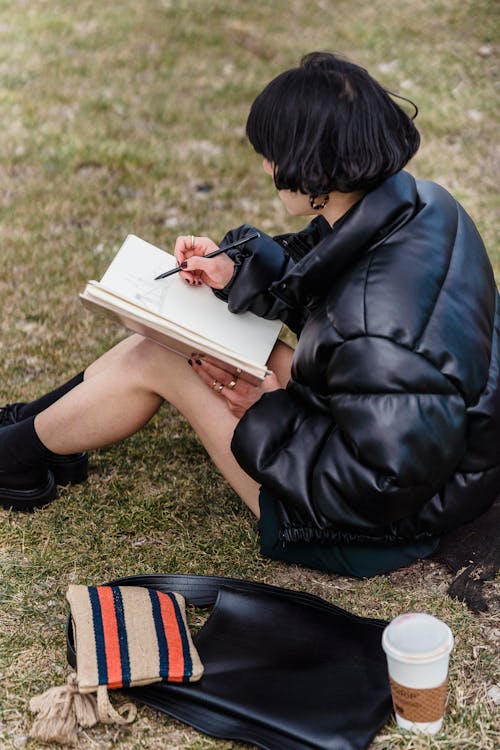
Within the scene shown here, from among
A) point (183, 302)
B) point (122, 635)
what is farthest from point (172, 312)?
point (122, 635)

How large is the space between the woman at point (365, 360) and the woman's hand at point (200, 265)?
28 centimetres

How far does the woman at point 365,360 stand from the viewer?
7.36 feet

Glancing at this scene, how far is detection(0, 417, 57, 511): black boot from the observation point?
2.96 m

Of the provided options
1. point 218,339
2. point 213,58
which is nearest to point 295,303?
point 218,339

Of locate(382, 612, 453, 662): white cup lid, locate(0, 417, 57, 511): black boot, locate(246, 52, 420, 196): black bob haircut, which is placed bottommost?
locate(0, 417, 57, 511): black boot

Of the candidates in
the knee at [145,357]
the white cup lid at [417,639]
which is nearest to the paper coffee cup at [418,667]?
the white cup lid at [417,639]

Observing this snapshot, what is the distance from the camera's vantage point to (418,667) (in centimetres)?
205

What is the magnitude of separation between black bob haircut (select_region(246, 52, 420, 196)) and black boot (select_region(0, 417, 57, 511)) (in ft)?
3.72

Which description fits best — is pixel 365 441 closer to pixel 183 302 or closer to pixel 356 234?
pixel 356 234

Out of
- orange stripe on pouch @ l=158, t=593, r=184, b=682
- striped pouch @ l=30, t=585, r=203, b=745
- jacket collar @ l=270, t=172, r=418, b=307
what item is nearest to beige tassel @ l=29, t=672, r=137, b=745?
striped pouch @ l=30, t=585, r=203, b=745

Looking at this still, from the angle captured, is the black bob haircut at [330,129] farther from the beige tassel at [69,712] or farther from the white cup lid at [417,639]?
the beige tassel at [69,712]

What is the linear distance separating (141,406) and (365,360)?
2.81 feet

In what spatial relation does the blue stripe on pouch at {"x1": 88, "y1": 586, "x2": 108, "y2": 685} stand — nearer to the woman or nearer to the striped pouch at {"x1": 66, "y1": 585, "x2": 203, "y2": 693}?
the striped pouch at {"x1": 66, "y1": 585, "x2": 203, "y2": 693}

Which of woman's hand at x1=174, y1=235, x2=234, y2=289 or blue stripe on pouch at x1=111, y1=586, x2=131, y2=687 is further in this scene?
woman's hand at x1=174, y1=235, x2=234, y2=289
